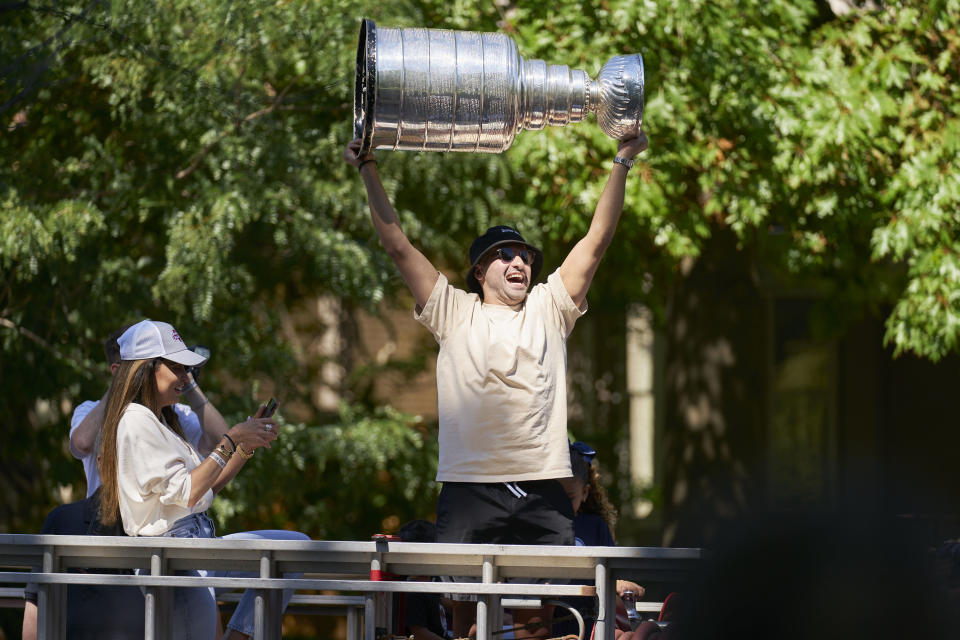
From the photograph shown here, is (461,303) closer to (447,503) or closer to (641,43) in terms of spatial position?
(447,503)

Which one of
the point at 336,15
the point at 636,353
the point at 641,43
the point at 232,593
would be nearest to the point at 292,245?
the point at 336,15

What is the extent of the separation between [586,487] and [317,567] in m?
1.69

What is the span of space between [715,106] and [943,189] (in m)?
1.36

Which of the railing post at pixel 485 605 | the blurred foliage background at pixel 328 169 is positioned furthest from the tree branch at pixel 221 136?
the railing post at pixel 485 605

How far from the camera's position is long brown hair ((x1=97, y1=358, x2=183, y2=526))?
3.89m

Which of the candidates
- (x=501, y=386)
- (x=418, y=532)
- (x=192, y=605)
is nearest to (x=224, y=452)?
(x=192, y=605)

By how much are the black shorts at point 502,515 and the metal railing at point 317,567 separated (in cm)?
22

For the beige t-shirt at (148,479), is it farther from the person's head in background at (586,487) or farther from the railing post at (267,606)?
the person's head in background at (586,487)

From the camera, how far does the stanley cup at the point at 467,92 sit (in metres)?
4.00

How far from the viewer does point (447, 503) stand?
149 inches

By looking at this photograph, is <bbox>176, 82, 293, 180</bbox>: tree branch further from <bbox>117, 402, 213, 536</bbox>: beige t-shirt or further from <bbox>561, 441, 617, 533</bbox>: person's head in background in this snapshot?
<bbox>117, 402, 213, 536</bbox>: beige t-shirt

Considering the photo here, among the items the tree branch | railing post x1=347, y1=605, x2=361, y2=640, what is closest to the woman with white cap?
railing post x1=347, y1=605, x2=361, y2=640

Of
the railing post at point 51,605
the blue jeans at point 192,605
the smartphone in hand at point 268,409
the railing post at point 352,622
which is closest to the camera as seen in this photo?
the railing post at point 51,605

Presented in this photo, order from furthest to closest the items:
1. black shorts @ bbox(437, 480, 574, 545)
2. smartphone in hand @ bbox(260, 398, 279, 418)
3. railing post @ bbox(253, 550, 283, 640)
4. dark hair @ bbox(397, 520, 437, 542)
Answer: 1. dark hair @ bbox(397, 520, 437, 542)
2. smartphone in hand @ bbox(260, 398, 279, 418)
3. black shorts @ bbox(437, 480, 574, 545)
4. railing post @ bbox(253, 550, 283, 640)
